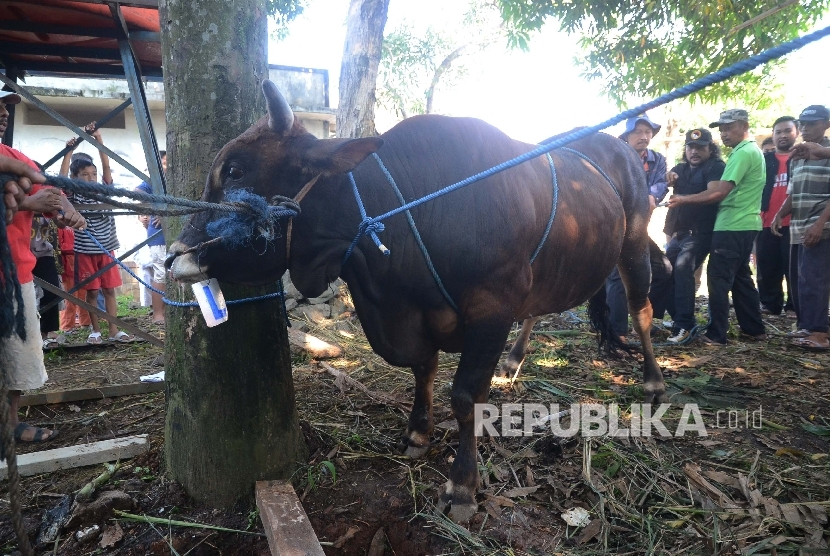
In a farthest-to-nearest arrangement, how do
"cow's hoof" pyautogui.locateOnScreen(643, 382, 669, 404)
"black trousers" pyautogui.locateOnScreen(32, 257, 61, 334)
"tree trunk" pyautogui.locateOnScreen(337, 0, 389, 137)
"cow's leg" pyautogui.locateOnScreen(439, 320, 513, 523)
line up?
"tree trunk" pyautogui.locateOnScreen(337, 0, 389, 137)
"black trousers" pyautogui.locateOnScreen(32, 257, 61, 334)
"cow's hoof" pyautogui.locateOnScreen(643, 382, 669, 404)
"cow's leg" pyautogui.locateOnScreen(439, 320, 513, 523)

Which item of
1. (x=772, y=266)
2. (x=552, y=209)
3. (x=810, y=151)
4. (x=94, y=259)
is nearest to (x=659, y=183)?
(x=810, y=151)

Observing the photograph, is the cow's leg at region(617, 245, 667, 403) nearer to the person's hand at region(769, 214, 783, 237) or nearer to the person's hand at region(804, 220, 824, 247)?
the person's hand at region(804, 220, 824, 247)

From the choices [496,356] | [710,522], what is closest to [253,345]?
[496,356]

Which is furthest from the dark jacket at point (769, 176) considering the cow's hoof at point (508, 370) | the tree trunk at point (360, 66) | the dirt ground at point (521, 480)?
the tree trunk at point (360, 66)

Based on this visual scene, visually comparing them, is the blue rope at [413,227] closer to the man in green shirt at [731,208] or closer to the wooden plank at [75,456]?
the wooden plank at [75,456]

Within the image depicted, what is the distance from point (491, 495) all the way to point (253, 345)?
137 centimetres

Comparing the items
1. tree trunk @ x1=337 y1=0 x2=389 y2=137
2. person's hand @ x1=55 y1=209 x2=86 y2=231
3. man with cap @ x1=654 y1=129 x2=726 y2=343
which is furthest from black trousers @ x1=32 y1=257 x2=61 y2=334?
man with cap @ x1=654 y1=129 x2=726 y2=343

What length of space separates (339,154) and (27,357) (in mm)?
2164

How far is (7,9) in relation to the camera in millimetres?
3604

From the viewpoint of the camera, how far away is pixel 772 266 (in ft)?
21.9

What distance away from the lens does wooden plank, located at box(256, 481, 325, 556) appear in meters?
1.95

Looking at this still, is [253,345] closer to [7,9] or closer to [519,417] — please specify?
[519,417]

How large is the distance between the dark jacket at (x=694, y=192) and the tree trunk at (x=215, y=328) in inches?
189

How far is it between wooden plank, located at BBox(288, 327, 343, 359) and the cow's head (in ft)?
8.48
